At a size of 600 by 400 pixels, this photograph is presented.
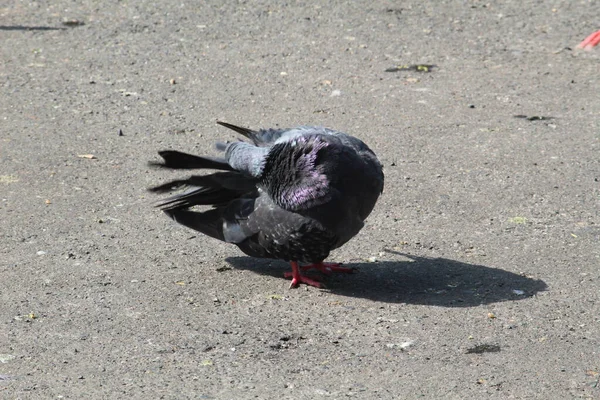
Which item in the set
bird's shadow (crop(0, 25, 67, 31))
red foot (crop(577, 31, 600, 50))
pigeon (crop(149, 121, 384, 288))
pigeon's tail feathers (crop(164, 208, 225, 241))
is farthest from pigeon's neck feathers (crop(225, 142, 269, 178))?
bird's shadow (crop(0, 25, 67, 31))

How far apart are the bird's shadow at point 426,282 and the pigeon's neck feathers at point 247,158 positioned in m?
0.62

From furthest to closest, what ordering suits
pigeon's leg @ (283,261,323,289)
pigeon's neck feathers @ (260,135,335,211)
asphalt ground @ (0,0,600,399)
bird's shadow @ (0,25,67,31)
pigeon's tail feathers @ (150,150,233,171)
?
bird's shadow @ (0,25,67,31) → pigeon's leg @ (283,261,323,289) → pigeon's tail feathers @ (150,150,233,171) → pigeon's neck feathers @ (260,135,335,211) → asphalt ground @ (0,0,600,399)

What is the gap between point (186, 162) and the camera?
4.79 metres

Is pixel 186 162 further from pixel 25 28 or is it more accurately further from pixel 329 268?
pixel 25 28

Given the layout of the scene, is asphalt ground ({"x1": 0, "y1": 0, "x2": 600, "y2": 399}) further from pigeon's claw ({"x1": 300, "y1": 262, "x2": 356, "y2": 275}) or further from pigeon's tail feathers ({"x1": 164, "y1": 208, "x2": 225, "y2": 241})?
pigeon's tail feathers ({"x1": 164, "y1": 208, "x2": 225, "y2": 241})

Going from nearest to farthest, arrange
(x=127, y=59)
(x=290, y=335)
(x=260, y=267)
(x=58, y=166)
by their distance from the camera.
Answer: (x=290, y=335) → (x=260, y=267) → (x=58, y=166) → (x=127, y=59)

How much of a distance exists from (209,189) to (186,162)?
8.9 inches

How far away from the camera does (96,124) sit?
7.03 m

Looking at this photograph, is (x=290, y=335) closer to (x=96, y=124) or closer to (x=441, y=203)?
(x=441, y=203)

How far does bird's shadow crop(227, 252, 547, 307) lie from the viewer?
477 centimetres

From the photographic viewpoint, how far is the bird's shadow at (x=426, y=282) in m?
4.77

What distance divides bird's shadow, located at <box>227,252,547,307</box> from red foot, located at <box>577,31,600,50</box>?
3510 mm

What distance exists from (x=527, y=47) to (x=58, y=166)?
172 inches

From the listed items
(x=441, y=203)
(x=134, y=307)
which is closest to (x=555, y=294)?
(x=441, y=203)
